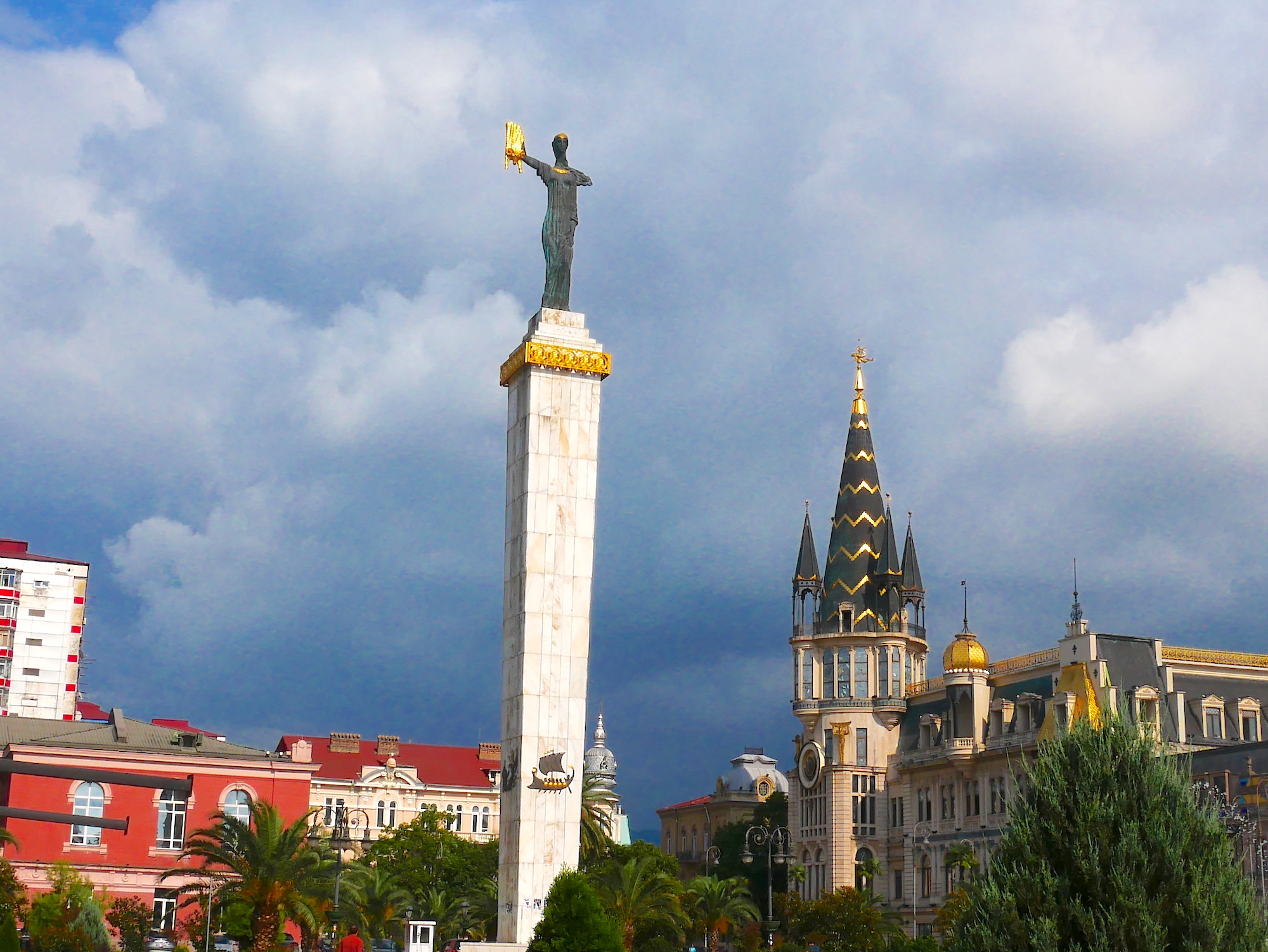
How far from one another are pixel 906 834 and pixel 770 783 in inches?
1973

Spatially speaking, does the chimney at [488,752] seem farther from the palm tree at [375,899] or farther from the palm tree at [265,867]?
the palm tree at [265,867]

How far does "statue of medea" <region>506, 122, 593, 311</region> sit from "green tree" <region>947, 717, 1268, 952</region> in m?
23.7

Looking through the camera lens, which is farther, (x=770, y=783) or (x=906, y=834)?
(x=770, y=783)

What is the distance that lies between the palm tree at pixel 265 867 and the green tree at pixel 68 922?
378 cm

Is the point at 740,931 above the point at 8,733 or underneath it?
underneath

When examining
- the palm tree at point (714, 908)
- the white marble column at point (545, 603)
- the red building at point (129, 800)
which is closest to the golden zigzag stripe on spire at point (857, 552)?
the palm tree at point (714, 908)

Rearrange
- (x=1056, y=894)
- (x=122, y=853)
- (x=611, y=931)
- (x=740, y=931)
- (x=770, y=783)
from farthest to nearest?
(x=770, y=783) < (x=740, y=931) < (x=122, y=853) < (x=611, y=931) < (x=1056, y=894)

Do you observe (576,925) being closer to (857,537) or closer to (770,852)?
(770,852)

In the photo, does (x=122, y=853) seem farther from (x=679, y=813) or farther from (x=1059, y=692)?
(x=679, y=813)

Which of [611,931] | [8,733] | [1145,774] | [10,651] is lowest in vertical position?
[611,931]

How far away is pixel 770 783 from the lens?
139375 millimetres

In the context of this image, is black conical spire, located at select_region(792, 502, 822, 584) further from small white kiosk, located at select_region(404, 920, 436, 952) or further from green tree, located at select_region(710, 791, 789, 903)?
small white kiosk, located at select_region(404, 920, 436, 952)

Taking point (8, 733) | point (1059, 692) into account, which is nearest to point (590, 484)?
point (8, 733)

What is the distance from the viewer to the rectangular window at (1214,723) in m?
80.8
